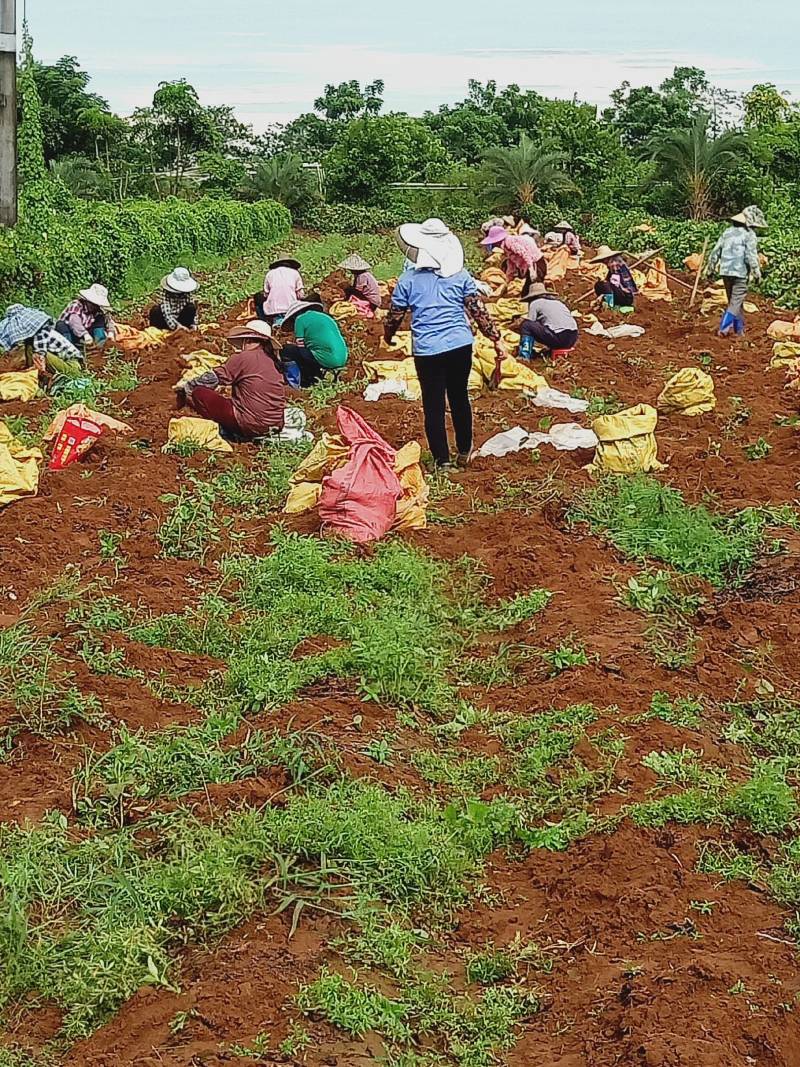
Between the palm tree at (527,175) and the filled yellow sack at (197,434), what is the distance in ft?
66.8

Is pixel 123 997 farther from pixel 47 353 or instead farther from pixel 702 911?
pixel 47 353

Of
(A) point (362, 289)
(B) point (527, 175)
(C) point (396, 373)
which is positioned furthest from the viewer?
(B) point (527, 175)

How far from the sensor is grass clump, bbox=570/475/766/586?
6418 mm

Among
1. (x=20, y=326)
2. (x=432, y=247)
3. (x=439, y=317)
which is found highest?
(x=432, y=247)

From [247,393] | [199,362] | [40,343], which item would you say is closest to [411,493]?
[247,393]

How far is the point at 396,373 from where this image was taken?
1066cm

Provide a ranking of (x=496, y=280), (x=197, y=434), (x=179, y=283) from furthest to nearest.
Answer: (x=496, y=280), (x=179, y=283), (x=197, y=434)

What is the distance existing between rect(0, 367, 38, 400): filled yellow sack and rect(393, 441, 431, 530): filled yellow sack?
13.7 feet

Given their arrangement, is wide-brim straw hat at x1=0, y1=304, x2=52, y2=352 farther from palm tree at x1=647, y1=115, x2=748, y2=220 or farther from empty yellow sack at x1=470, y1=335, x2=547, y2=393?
palm tree at x1=647, y1=115, x2=748, y2=220

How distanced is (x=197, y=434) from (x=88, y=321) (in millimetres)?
4329

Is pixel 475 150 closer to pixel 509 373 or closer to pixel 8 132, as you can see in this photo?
pixel 8 132

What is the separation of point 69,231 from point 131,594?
11.3 meters

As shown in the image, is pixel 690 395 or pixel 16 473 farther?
pixel 690 395

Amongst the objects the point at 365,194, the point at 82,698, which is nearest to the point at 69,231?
the point at 82,698
